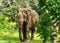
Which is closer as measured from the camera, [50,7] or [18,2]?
[50,7]

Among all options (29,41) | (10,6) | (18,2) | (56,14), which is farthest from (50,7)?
(18,2)

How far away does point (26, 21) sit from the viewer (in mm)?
16141

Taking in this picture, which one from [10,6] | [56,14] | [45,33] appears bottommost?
[10,6]

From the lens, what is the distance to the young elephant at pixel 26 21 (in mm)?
15789

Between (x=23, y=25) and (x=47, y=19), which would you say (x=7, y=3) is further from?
(x=47, y=19)

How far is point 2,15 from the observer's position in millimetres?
17594

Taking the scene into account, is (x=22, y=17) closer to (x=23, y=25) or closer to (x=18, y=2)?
(x=23, y=25)

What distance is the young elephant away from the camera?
51.8ft

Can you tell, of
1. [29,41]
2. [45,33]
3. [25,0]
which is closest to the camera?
[45,33]

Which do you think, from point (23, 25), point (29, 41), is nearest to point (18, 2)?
point (23, 25)

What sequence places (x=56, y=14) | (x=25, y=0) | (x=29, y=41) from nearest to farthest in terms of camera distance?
1. (x=56, y=14)
2. (x=29, y=41)
3. (x=25, y=0)

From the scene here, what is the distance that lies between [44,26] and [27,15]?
299 inches

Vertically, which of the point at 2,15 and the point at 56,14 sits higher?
the point at 56,14

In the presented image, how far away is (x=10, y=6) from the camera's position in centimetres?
1694
